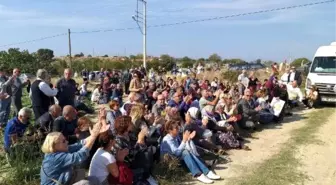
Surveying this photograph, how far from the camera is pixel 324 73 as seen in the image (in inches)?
616

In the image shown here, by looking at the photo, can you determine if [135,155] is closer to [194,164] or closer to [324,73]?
[194,164]

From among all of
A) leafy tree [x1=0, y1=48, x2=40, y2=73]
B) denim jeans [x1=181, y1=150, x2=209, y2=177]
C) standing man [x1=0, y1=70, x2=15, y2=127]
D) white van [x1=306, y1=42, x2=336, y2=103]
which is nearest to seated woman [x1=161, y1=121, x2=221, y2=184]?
denim jeans [x1=181, y1=150, x2=209, y2=177]

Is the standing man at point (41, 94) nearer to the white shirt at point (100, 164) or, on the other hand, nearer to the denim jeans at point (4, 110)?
the white shirt at point (100, 164)

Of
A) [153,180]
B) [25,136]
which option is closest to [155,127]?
[153,180]

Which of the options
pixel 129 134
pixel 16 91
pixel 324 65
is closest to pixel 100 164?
pixel 129 134

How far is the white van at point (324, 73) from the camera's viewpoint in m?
15.1

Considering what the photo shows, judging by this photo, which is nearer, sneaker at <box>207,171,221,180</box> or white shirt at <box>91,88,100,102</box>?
sneaker at <box>207,171,221,180</box>

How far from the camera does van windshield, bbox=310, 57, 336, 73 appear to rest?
1578cm

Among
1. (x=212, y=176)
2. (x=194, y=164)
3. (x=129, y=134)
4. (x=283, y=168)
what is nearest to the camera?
(x=129, y=134)

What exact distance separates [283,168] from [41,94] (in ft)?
15.8

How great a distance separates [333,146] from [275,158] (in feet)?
6.36

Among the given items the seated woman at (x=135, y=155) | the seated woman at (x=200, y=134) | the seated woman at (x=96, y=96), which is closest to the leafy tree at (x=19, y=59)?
the seated woman at (x=96, y=96)

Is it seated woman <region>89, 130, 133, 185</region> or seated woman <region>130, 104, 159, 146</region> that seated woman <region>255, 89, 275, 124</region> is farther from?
seated woman <region>89, 130, 133, 185</region>

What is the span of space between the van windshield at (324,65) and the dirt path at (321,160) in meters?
5.41
